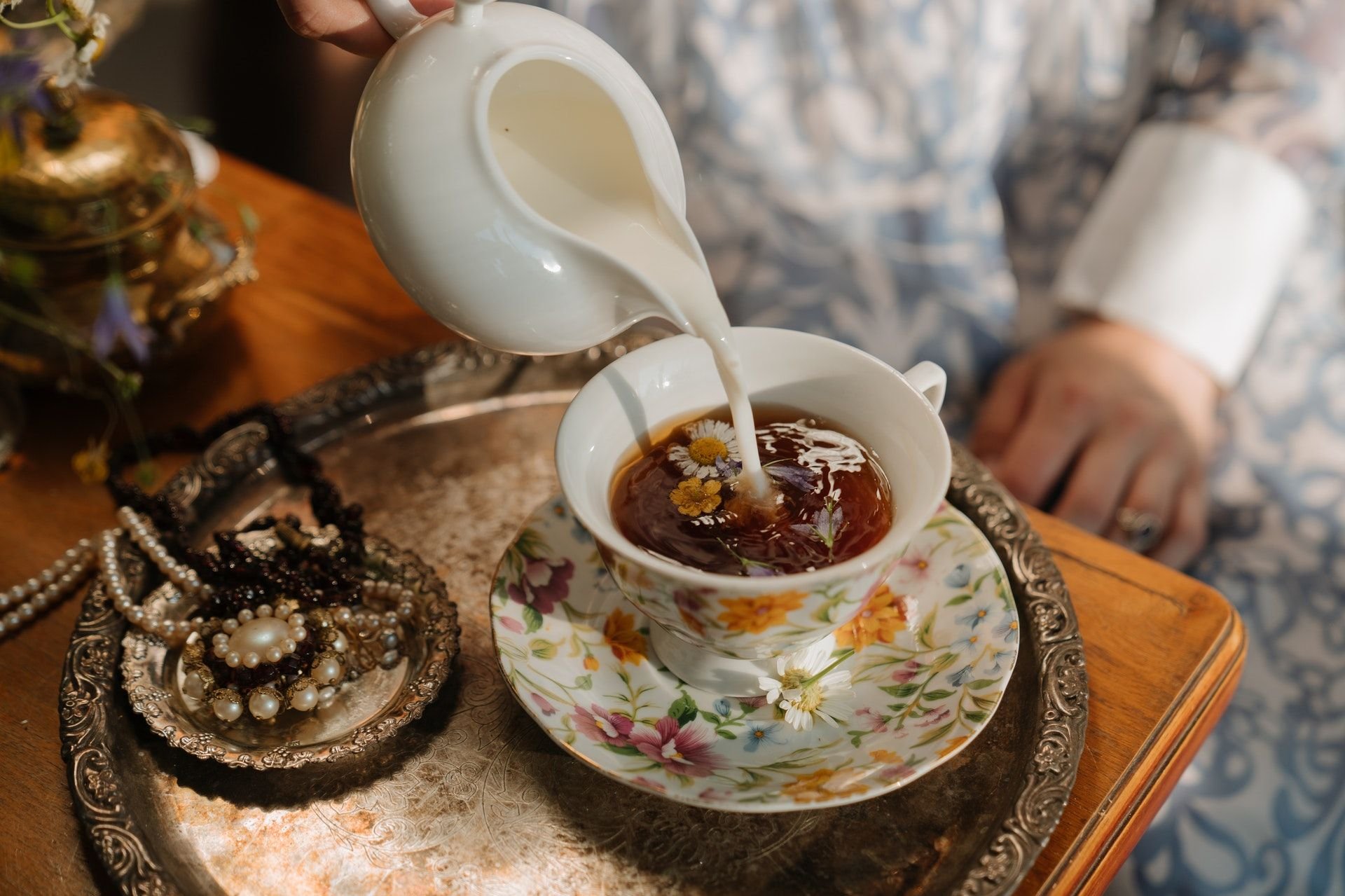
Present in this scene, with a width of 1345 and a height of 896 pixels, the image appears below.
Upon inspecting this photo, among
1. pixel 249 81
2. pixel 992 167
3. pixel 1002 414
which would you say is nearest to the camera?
pixel 1002 414

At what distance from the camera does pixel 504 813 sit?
64 centimetres

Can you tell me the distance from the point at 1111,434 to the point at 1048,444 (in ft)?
0.21

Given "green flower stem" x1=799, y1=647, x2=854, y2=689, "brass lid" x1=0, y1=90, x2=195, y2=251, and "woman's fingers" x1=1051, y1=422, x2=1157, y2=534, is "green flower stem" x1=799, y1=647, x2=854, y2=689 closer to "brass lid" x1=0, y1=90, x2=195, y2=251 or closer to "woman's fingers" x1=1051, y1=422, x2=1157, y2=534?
"woman's fingers" x1=1051, y1=422, x2=1157, y2=534

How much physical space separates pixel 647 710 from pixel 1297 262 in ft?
3.16

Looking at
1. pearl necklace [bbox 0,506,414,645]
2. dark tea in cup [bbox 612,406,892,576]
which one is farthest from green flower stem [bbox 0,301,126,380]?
dark tea in cup [bbox 612,406,892,576]

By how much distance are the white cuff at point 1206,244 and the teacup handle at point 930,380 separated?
22.9 inches

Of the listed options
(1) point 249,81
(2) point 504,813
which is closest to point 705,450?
(2) point 504,813

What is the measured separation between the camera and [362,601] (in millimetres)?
755

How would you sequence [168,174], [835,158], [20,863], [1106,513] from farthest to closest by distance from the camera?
[835,158] < [1106,513] < [168,174] < [20,863]

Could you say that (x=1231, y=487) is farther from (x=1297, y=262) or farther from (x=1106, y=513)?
(x=1297, y=262)

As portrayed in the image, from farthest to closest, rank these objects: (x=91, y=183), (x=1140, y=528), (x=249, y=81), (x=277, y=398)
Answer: (x=249, y=81)
(x=1140, y=528)
(x=277, y=398)
(x=91, y=183)

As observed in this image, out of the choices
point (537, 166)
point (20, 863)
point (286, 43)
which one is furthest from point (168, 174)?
point (286, 43)

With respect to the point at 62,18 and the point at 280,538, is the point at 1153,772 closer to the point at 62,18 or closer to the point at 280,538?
the point at 280,538

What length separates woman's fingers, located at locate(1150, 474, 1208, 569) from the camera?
106 centimetres
